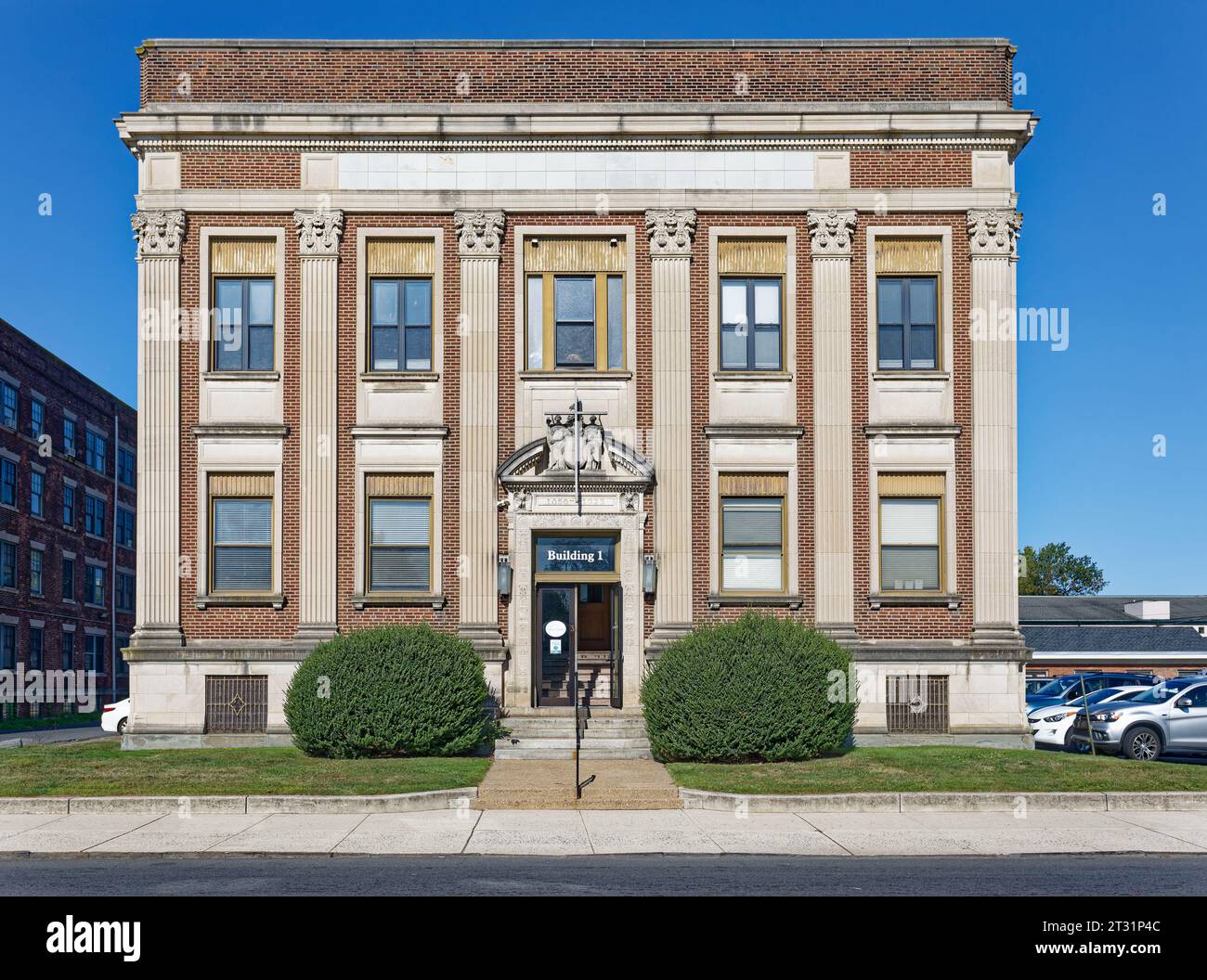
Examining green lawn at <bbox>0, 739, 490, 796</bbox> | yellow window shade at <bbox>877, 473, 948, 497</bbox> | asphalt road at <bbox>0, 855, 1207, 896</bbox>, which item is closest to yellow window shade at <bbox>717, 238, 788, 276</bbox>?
yellow window shade at <bbox>877, 473, 948, 497</bbox>

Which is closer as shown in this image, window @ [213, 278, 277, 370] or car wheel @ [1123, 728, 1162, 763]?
window @ [213, 278, 277, 370]

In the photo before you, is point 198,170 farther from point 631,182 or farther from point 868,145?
point 868,145

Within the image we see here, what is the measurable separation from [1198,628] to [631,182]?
43217mm

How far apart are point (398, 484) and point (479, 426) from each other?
1.88 m

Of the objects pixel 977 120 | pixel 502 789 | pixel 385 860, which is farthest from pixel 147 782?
pixel 977 120

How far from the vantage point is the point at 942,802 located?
1675 centimetres

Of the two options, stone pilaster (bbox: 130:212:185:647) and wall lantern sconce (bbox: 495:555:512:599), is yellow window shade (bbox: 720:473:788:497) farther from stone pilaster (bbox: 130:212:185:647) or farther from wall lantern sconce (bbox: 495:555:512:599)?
stone pilaster (bbox: 130:212:185:647)

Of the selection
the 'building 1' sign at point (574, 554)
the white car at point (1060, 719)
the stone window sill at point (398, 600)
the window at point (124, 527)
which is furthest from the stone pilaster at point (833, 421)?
the window at point (124, 527)

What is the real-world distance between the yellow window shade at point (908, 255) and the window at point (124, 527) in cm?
4609

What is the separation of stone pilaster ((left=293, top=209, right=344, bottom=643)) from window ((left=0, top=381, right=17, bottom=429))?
29.6 metres

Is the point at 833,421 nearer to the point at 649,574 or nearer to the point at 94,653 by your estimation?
the point at 649,574

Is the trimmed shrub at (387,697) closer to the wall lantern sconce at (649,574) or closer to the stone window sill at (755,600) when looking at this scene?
the wall lantern sconce at (649,574)

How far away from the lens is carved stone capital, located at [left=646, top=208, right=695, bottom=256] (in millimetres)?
24625

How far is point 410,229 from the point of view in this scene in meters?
24.8
